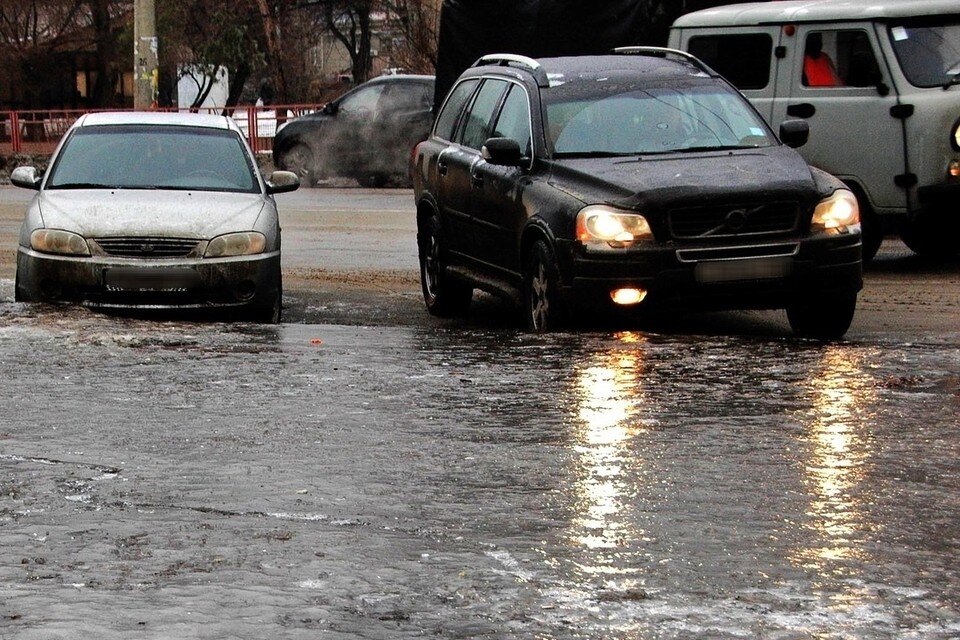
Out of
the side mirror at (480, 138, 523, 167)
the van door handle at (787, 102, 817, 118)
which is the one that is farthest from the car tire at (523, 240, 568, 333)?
the van door handle at (787, 102, 817, 118)

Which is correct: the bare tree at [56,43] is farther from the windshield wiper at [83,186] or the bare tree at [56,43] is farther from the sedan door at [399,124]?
the windshield wiper at [83,186]

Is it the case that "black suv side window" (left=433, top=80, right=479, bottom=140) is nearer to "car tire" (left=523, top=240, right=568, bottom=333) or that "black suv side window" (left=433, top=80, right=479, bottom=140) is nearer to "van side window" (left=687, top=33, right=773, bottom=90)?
"car tire" (left=523, top=240, right=568, bottom=333)

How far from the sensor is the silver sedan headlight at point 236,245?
11.1 meters

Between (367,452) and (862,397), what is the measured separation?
7.57 ft

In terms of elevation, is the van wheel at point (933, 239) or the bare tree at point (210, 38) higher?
the bare tree at point (210, 38)

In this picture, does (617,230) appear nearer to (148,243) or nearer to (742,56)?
(148,243)

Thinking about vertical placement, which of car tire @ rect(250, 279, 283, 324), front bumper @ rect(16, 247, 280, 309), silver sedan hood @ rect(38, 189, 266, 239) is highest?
silver sedan hood @ rect(38, 189, 266, 239)

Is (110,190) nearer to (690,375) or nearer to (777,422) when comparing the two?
(690,375)

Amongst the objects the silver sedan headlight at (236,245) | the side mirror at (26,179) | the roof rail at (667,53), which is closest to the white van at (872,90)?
the roof rail at (667,53)

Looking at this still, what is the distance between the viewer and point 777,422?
719cm

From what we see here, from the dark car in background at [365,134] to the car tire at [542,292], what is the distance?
53.3ft

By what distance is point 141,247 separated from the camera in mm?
10969

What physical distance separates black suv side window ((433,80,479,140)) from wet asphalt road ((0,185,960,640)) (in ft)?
9.37

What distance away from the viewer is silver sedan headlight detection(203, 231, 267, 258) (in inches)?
436
